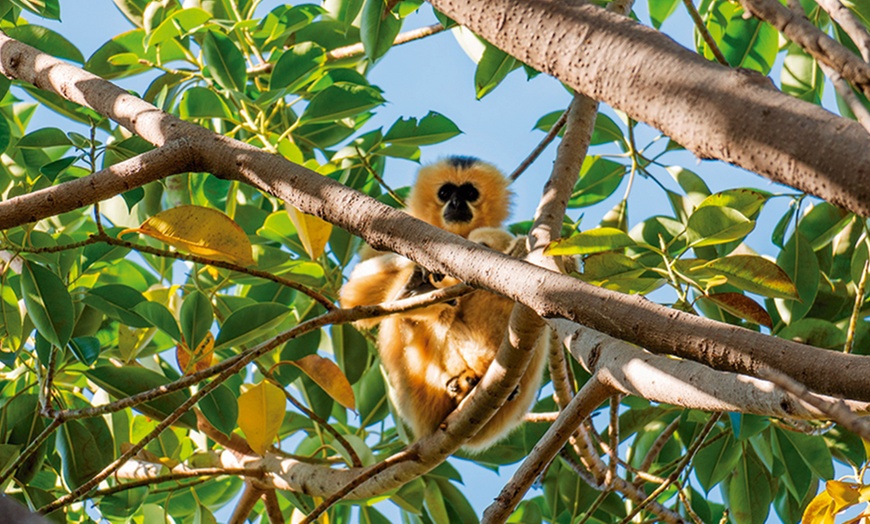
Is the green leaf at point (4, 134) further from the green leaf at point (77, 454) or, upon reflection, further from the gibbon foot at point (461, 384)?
the gibbon foot at point (461, 384)

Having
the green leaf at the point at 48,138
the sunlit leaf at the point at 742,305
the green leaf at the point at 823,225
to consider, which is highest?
the green leaf at the point at 823,225

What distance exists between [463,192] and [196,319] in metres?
2.56

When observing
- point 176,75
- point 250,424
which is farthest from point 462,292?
point 176,75

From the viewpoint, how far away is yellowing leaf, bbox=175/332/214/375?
267 cm

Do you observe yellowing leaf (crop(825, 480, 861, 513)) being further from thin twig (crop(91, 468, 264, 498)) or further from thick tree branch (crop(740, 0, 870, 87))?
thin twig (crop(91, 468, 264, 498))

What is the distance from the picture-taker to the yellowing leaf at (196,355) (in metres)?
2.67

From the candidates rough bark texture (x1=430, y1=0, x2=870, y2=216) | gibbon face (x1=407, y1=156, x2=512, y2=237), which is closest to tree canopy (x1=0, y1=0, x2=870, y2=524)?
rough bark texture (x1=430, y1=0, x2=870, y2=216)

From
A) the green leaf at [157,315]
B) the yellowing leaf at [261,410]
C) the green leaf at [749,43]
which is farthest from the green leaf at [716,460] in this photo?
the green leaf at [157,315]

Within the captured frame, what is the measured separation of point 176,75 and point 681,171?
189 cm

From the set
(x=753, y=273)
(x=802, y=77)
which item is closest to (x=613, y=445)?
(x=753, y=273)

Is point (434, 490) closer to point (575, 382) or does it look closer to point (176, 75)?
point (575, 382)

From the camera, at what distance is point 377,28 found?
9.07ft

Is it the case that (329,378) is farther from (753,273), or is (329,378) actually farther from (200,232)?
(753,273)

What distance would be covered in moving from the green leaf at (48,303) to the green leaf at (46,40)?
0.94 meters
